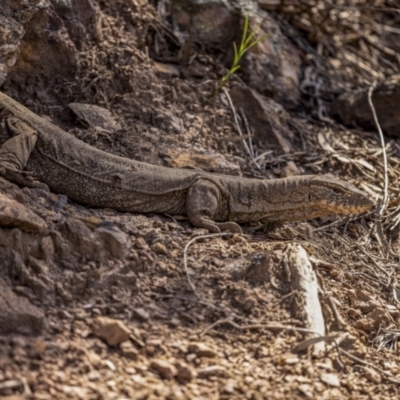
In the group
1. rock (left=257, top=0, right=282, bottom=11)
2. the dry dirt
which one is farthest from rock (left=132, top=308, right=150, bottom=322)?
rock (left=257, top=0, right=282, bottom=11)

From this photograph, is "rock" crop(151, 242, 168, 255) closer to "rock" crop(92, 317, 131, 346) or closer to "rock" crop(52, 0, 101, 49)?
"rock" crop(92, 317, 131, 346)

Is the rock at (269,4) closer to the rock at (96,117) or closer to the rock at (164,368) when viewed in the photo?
the rock at (96,117)

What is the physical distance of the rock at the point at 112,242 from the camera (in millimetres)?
4871

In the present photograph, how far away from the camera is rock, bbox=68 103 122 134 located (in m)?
6.70

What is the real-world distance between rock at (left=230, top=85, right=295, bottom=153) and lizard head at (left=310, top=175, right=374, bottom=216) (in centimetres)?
156

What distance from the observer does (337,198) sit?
6.48 metres

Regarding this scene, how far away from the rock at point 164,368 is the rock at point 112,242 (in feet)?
3.49

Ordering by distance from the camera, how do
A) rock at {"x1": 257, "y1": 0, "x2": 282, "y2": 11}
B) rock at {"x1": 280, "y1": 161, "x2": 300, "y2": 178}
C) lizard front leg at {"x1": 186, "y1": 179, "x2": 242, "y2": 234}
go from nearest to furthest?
1. lizard front leg at {"x1": 186, "y1": 179, "x2": 242, "y2": 234}
2. rock at {"x1": 280, "y1": 161, "x2": 300, "y2": 178}
3. rock at {"x1": 257, "y1": 0, "x2": 282, "y2": 11}

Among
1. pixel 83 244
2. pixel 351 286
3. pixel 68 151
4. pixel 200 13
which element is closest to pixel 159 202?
pixel 68 151

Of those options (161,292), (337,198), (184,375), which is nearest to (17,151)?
(161,292)

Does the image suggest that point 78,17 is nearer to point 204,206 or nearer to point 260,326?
point 204,206

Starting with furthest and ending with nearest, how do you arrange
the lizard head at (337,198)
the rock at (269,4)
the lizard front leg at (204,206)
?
the rock at (269,4) < the lizard head at (337,198) < the lizard front leg at (204,206)

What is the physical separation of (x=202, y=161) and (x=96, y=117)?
1122mm

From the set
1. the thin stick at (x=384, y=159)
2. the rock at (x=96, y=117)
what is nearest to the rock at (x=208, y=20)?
the thin stick at (x=384, y=159)
